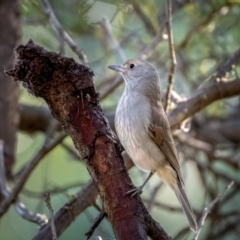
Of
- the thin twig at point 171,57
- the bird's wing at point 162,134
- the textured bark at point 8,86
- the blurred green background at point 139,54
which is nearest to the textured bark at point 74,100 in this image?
the thin twig at point 171,57

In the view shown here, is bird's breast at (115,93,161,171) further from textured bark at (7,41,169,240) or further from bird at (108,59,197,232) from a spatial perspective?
textured bark at (7,41,169,240)

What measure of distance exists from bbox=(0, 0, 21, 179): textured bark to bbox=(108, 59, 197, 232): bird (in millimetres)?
879

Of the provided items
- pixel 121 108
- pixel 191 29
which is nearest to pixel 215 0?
pixel 191 29

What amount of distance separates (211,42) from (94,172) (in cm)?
280

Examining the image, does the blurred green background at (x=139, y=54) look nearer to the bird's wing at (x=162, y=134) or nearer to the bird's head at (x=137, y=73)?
the bird's head at (x=137, y=73)

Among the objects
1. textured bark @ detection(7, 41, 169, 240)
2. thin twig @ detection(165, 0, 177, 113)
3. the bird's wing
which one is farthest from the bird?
textured bark @ detection(7, 41, 169, 240)

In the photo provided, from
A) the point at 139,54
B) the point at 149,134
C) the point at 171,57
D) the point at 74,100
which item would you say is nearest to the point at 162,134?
the point at 149,134

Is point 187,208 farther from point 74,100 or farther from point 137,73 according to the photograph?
point 74,100

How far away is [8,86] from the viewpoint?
4176 millimetres

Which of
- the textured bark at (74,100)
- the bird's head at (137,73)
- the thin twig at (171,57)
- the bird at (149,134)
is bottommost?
the textured bark at (74,100)

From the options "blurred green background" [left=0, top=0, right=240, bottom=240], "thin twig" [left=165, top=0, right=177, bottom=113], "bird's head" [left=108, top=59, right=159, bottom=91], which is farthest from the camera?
"blurred green background" [left=0, top=0, right=240, bottom=240]

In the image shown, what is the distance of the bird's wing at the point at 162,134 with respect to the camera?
3.47 m

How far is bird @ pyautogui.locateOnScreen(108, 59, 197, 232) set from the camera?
345 cm

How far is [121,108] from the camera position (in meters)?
3.52
